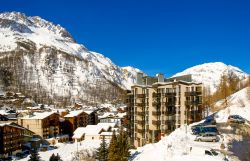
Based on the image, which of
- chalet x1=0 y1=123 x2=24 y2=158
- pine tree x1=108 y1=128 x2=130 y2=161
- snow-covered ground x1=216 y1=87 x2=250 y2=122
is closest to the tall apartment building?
snow-covered ground x1=216 y1=87 x2=250 y2=122

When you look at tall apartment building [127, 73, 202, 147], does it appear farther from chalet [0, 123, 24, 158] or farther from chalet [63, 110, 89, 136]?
chalet [63, 110, 89, 136]

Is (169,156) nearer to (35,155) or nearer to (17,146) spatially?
(35,155)

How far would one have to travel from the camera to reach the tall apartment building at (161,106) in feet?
232

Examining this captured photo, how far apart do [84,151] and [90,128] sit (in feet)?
108

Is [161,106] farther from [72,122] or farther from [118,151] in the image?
[72,122]

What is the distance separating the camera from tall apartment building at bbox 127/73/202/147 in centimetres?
7081

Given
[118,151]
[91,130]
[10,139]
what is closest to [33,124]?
[10,139]

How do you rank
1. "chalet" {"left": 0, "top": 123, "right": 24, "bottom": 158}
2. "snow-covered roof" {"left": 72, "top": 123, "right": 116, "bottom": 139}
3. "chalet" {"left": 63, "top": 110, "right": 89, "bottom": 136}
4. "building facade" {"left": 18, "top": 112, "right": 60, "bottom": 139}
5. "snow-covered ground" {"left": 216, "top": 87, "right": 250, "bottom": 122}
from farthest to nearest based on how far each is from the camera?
"chalet" {"left": 63, "top": 110, "right": 89, "bottom": 136} → "building facade" {"left": 18, "top": 112, "right": 60, "bottom": 139} → "snow-covered roof" {"left": 72, "top": 123, "right": 116, "bottom": 139} → "chalet" {"left": 0, "top": 123, "right": 24, "bottom": 158} → "snow-covered ground" {"left": 216, "top": 87, "right": 250, "bottom": 122}

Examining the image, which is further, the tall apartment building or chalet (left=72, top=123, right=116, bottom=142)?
chalet (left=72, top=123, right=116, bottom=142)

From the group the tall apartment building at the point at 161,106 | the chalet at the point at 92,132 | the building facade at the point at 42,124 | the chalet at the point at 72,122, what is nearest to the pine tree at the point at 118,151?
the tall apartment building at the point at 161,106

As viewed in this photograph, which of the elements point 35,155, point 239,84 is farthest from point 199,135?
point 239,84

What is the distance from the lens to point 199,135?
48.9 metres

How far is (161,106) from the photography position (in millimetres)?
73750

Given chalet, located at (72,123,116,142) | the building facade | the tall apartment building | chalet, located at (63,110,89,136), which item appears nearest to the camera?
the tall apartment building
